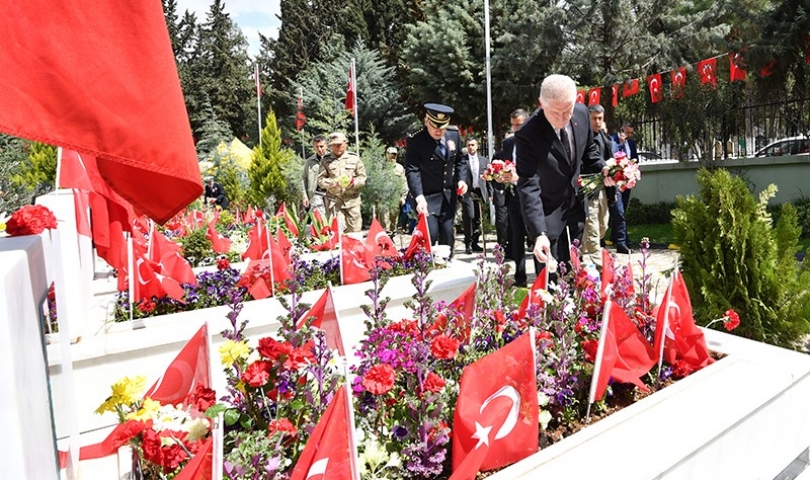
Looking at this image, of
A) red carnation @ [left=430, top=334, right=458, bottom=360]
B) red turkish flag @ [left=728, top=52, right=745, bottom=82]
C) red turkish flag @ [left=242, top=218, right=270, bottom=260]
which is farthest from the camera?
red turkish flag @ [left=728, top=52, right=745, bottom=82]

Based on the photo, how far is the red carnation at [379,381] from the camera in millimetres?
1790

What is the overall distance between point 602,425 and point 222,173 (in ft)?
57.0

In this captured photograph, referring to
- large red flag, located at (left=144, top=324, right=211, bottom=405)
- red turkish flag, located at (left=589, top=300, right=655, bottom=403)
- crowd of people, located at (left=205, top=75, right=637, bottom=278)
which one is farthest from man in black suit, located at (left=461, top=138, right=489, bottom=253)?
large red flag, located at (left=144, top=324, right=211, bottom=405)

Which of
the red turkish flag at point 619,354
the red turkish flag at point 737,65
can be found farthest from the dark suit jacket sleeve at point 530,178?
the red turkish flag at point 737,65

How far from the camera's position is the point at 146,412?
5.81 ft

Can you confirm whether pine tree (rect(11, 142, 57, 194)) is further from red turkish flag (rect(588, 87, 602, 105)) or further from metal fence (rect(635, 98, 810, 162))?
metal fence (rect(635, 98, 810, 162))

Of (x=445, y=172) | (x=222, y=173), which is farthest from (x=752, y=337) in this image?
(x=222, y=173)

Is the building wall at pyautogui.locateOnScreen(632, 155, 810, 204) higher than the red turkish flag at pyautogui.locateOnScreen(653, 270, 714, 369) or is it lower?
higher

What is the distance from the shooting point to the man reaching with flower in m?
7.95

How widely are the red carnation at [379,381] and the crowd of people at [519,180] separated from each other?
5.81ft

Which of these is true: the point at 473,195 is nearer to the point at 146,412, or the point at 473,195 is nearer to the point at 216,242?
the point at 216,242

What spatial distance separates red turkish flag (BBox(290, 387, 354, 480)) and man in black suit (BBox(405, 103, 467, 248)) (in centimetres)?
420

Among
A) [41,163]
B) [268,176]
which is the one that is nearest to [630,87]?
[268,176]

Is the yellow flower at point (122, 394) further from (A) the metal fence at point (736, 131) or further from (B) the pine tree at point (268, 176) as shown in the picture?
(A) the metal fence at point (736, 131)
